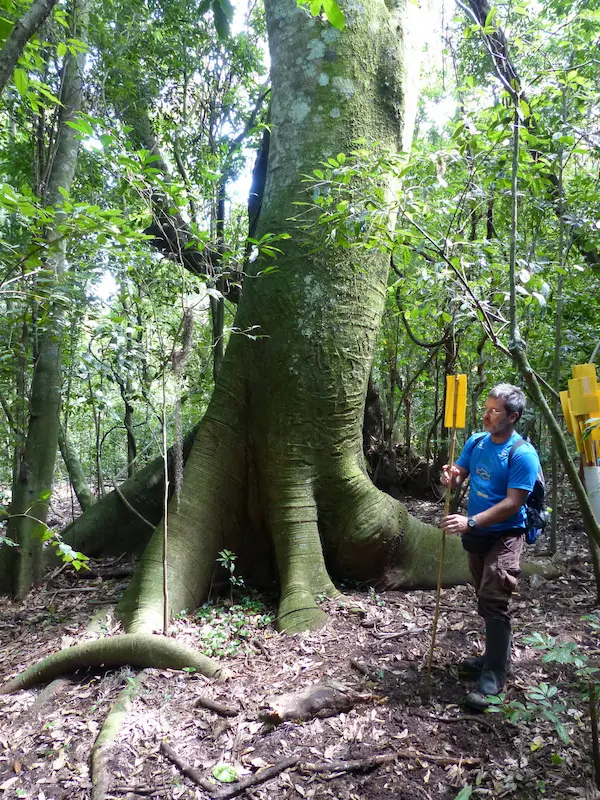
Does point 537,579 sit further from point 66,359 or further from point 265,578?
point 66,359

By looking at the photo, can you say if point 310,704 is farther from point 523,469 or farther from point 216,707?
point 523,469

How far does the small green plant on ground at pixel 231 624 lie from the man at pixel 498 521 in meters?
1.38

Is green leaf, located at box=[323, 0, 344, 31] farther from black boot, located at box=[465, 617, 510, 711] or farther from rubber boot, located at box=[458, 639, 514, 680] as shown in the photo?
rubber boot, located at box=[458, 639, 514, 680]

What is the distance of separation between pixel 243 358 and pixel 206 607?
1937 mm

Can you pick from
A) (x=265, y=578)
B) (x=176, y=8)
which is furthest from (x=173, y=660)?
(x=176, y=8)

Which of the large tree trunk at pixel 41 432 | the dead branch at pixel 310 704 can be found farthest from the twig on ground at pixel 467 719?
the large tree trunk at pixel 41 432

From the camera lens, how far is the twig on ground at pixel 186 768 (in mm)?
1996

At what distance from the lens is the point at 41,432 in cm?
414

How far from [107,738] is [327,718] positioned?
102cm

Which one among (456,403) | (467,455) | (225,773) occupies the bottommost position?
(225,773)

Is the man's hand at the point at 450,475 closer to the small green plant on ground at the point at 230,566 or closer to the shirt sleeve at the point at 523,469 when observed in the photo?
the shirt sleeve at the point at 523,469

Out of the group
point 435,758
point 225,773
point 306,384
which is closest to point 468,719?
point 435,758

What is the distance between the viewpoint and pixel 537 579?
404 cm

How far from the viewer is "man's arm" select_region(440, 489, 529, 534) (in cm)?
247
